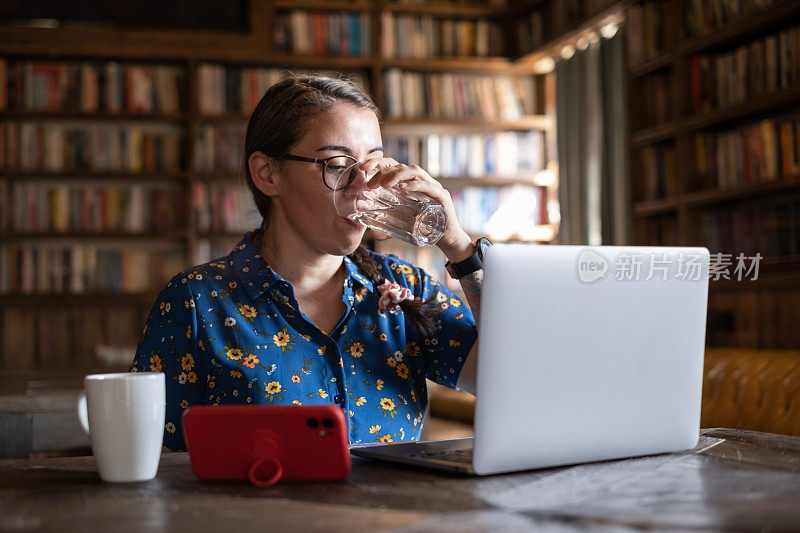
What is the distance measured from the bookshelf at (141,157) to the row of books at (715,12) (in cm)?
150

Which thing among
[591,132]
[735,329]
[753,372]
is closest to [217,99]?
[591,132]

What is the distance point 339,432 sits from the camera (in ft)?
3.10

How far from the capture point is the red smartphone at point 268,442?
0.94 meters

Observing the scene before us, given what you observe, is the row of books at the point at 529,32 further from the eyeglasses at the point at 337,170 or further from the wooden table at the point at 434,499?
the wooden table at the point at 434,499

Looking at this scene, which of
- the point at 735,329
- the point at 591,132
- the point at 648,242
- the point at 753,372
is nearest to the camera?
the point at 753,372

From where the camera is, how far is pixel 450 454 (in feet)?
3.45

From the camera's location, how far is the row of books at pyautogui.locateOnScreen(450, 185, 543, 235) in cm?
500

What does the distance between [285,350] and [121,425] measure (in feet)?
1.69

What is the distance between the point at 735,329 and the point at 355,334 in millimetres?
2445

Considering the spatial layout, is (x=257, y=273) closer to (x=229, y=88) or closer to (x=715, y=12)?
(x=715, y=12)

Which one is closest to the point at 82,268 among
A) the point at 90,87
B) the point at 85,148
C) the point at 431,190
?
the point at 85,148

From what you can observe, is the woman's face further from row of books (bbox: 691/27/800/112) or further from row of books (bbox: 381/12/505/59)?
row of books (bbox: 381/12/505/59)

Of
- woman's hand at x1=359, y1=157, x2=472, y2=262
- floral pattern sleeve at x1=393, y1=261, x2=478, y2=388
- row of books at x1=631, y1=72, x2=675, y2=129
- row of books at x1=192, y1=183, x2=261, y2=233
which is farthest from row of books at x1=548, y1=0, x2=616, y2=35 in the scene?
woman's hand at x1=359, y1=157, x2=472, y2=262

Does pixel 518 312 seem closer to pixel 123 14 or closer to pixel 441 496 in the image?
pixel 441 496
